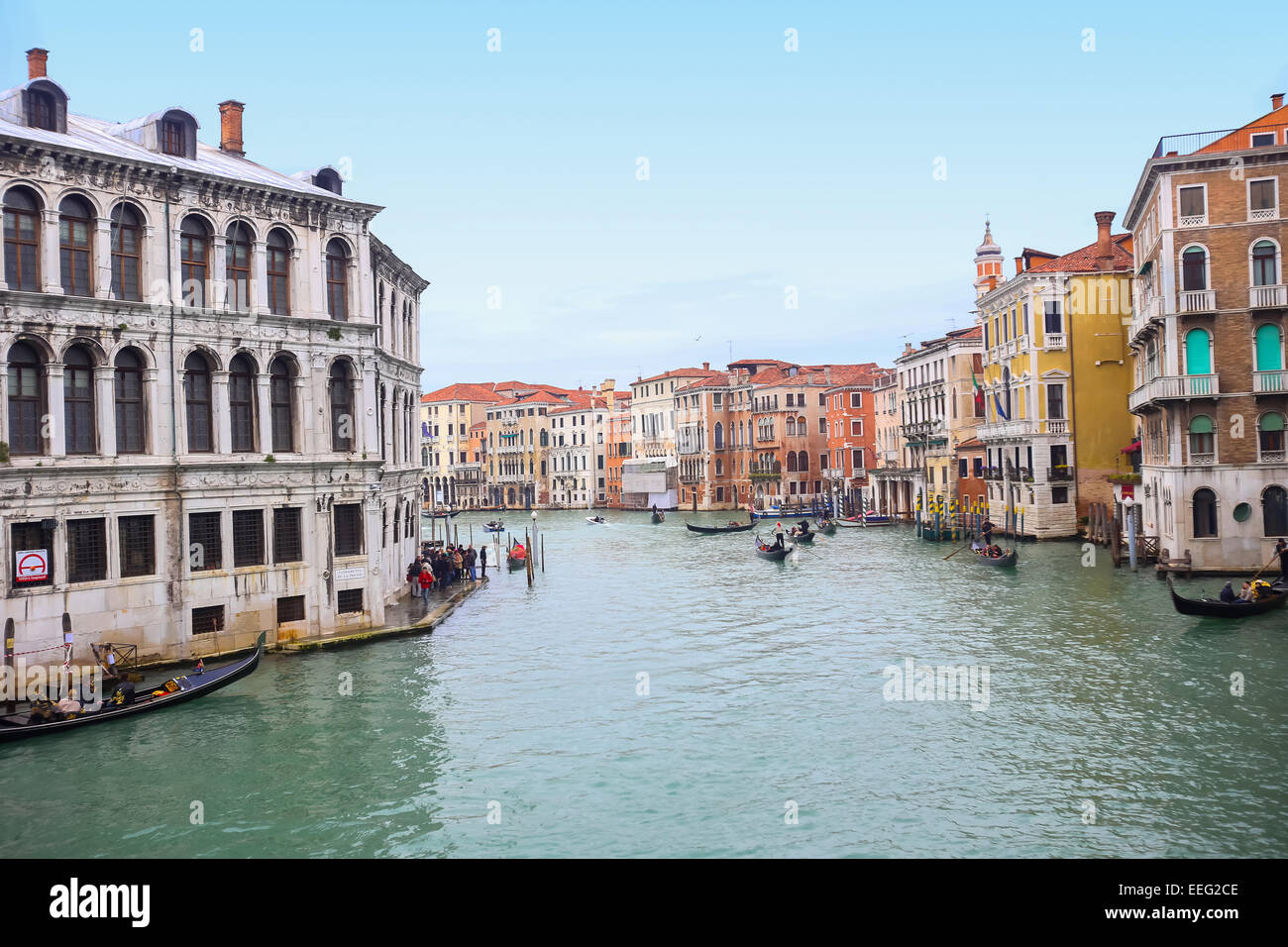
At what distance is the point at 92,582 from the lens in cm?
1745

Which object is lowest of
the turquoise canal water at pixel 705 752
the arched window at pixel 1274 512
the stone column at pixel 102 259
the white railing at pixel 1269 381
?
the turquoise canal water at pixel 705 752

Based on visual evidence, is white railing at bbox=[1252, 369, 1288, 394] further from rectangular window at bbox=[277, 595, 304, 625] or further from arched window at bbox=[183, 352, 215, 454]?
arched window at bbox=[183, 352, 215, 454]

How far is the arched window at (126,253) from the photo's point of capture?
18.0 metres

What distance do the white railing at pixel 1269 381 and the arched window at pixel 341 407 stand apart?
23.3m

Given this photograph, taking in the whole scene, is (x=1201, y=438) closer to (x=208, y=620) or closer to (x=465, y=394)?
(x=208, y=620)

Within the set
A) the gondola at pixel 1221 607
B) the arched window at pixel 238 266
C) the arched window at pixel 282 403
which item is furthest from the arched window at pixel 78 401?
the gondola at pixel 1221 607

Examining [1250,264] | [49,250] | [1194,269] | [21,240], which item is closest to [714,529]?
[1194,269]

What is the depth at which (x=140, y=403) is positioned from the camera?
727 inches

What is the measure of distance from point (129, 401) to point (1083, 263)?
36408 millimetres

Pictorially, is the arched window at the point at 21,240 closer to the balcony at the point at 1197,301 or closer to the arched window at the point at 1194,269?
the balcony at the point at 1197,301
